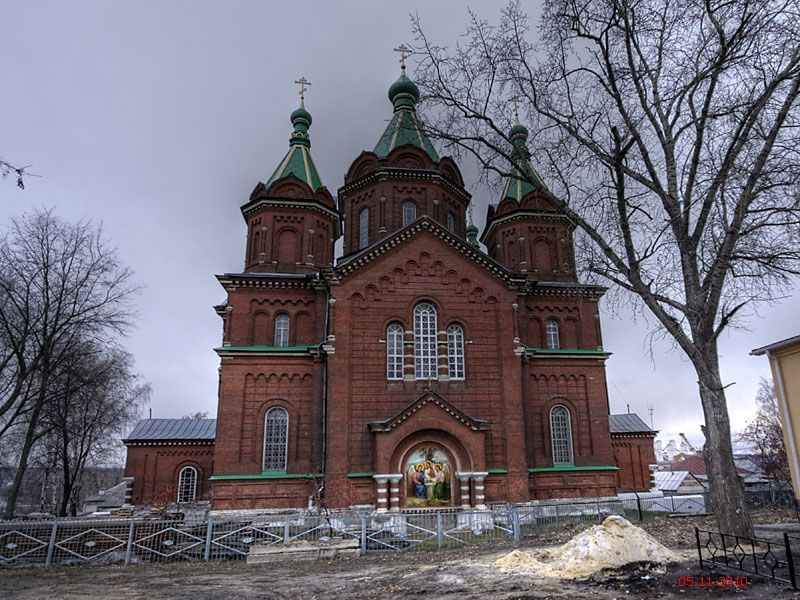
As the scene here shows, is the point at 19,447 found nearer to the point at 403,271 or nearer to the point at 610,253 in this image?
the point at 403,271

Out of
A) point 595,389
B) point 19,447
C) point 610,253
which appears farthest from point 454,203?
point 19,447

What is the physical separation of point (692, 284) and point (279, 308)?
1623 centimetres

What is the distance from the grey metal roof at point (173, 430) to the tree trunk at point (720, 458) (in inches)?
888

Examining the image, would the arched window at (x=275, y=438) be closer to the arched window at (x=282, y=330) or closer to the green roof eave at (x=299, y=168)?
the arched window at (x=282, y=330)

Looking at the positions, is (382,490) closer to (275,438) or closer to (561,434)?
(275,438)

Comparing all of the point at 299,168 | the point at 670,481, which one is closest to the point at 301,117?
the point at 299,168

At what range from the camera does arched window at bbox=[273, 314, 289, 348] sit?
78.6ft

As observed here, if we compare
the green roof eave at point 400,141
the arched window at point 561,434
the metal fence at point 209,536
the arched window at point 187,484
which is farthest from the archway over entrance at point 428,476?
the green roof eave at point 400,141

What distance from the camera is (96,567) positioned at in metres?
14.2

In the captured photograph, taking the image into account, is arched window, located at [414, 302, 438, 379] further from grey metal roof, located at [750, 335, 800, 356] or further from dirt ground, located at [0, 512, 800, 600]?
grey metal roof, located at [750, 335, 800, 356]

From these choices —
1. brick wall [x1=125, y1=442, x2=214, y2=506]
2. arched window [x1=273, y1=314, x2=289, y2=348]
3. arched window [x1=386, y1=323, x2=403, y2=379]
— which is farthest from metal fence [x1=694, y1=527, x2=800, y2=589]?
brick wall [x1=125, y1=442, x2=214, y2=506]

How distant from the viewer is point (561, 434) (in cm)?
2397

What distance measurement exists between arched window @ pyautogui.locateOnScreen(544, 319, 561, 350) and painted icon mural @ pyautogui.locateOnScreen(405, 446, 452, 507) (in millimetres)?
7933

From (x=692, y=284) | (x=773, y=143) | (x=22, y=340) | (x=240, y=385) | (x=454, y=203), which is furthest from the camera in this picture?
(x=454, y=203)
